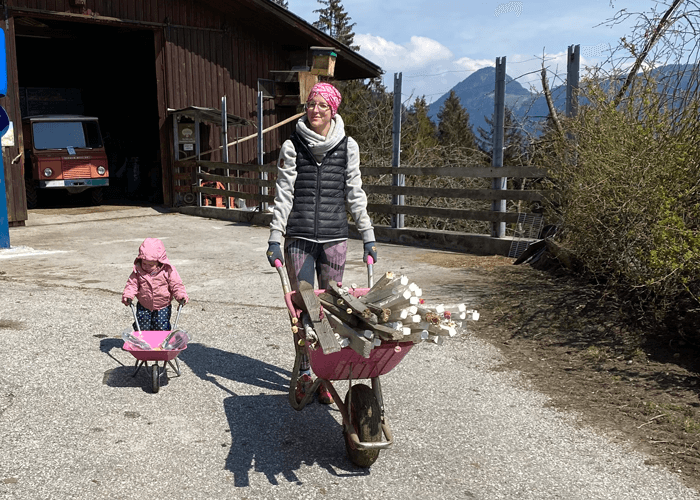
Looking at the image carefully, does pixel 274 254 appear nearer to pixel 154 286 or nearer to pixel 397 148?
pixel 154 286

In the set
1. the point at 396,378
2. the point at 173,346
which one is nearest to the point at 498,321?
the point at 396,378

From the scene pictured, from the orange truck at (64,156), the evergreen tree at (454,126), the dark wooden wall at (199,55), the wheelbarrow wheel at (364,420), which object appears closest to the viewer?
the wheelbarrow wheel at (364,420)

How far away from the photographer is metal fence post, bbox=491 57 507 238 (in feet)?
34.5

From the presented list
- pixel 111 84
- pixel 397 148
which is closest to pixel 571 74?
pixel 397 148

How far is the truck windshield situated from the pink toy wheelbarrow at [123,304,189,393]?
605 inches

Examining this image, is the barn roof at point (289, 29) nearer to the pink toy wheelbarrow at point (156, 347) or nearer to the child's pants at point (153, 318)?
the child's pants at point (153, 318)

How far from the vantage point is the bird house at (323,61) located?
1862 centimetres

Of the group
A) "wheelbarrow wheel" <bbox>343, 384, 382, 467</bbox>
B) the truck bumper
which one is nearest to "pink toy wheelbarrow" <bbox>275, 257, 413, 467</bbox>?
"wheelbarrow wheel" <bbox>343, 384, 382, 467</bbox>

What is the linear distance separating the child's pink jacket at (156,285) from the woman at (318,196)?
3.39 ft

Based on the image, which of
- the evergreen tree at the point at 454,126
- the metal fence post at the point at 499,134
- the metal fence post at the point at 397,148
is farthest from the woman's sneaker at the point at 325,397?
the evergreen tree at the point at 454,126

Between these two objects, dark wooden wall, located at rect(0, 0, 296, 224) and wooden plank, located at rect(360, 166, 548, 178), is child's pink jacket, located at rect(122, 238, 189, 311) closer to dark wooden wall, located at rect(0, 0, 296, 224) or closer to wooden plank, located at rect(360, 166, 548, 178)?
wooden plank, located at rect(360, 166, 548, 178)

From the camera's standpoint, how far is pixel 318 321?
3.48 m

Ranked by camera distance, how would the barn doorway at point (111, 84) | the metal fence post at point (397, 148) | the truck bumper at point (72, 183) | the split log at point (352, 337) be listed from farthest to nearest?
the barn doorway at point (111, 84) < the truck bumper at point (72, 183) < the metal fence post at point (397, 148) < the split log at point (352, 337)

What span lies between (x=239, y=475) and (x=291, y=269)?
1.43 metres
